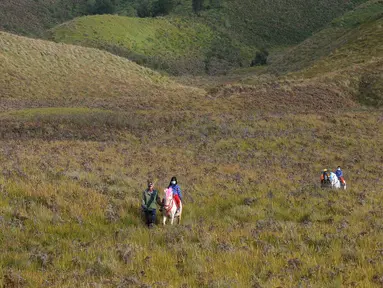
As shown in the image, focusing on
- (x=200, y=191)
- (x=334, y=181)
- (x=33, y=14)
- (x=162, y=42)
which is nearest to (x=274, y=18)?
(x=162, y=42)

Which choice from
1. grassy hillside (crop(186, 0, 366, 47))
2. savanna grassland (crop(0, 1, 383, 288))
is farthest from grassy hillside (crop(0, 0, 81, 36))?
savanna grassland (crop(0, 1, 383, 288))

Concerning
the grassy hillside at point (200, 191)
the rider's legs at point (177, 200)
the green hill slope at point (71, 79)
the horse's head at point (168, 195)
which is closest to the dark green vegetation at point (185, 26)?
the green hill slope at point (71, 79)

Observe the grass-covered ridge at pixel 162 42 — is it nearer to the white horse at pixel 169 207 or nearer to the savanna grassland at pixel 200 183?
the savanna grassland at pixel 200 183

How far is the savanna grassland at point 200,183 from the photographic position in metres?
6.80

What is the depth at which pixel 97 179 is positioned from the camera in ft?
49.1

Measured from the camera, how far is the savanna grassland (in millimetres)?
Answer: 6801

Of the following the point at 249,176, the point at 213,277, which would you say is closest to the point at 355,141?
the point at 249,176

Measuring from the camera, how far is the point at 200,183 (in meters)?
16.9

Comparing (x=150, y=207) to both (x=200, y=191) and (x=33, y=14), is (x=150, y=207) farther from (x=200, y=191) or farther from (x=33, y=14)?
(x=33, y=14)

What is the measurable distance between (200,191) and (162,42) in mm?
86198

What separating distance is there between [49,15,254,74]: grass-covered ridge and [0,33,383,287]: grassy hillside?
1606 inches

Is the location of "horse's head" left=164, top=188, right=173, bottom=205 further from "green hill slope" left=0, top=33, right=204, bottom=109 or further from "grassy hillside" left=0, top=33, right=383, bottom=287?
"green hill slope" left=0, top=33, right=204, bottom=109

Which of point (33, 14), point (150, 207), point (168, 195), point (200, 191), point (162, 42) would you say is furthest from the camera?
point (33, 14)

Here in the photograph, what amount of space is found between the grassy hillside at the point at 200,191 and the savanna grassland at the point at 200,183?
5cm
